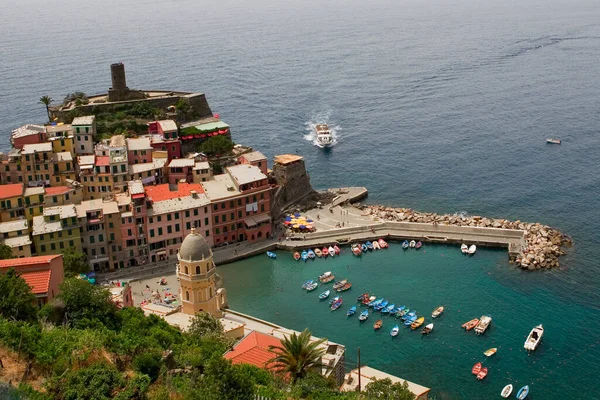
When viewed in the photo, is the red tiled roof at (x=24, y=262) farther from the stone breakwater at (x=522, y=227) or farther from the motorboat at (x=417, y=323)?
the stone breakwater at (x=522, y=227)

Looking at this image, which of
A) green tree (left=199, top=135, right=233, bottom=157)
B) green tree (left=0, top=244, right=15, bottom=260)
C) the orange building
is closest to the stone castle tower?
the orange building

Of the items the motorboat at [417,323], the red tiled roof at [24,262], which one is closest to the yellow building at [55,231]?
the red tiled roof at [24,262]

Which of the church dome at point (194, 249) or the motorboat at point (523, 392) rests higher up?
the church dome at point (194, 249)

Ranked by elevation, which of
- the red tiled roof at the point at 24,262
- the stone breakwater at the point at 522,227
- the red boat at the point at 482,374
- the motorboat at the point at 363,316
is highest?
the red tiled roof at the point at 24,262

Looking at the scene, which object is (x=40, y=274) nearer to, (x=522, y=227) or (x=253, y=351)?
(x=253, y=351)

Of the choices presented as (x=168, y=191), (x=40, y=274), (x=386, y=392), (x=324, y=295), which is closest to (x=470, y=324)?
(x=324, y=295)

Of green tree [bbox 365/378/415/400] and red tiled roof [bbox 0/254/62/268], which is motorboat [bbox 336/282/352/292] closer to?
green tree [bbox 365/378/415/400]
